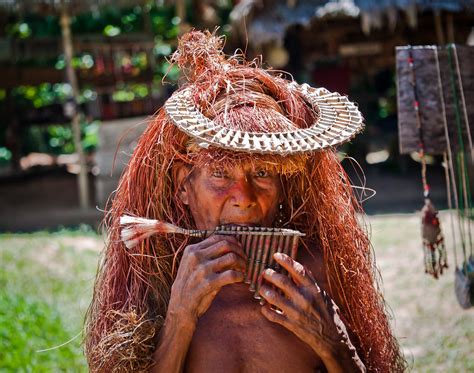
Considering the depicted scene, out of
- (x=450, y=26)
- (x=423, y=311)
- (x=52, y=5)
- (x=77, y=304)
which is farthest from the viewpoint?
(x=450, y=26)

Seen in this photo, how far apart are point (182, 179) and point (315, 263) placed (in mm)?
546

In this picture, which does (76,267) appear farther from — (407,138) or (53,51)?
(53,51)

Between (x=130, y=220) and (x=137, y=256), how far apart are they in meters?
0.18

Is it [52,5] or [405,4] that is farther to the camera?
[52,5]

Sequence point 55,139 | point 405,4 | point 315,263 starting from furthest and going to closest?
1. point 55,139
2. point 405,4
3. point 315,263

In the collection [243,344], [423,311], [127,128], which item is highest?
[127,128]

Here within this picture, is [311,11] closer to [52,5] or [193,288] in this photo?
[52,5]

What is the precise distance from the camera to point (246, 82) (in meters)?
2.55


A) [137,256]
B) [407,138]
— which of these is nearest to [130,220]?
[137,256]

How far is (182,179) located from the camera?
2512mm

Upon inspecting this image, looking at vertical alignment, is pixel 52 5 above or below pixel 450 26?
above

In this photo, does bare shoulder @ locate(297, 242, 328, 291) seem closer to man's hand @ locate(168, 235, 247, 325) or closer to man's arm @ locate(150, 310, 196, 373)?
man's hand @ locate(168, 235, 247, 325)

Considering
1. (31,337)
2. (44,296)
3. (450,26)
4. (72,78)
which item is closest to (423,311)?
(31,337)

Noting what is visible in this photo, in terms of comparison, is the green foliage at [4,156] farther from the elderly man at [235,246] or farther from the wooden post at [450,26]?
the elderly man at [235,246]
